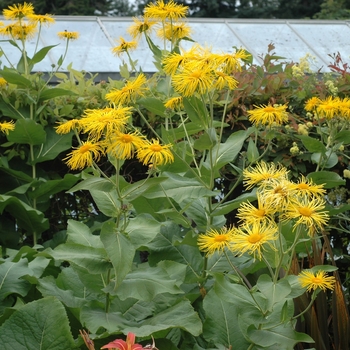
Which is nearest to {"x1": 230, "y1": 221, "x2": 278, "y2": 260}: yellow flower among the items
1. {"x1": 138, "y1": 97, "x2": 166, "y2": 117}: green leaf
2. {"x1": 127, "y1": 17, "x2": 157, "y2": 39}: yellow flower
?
{"x1": 138, "y1": 97, "x2": 166, "y2": 117}: green leaf

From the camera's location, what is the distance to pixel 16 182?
144 inches

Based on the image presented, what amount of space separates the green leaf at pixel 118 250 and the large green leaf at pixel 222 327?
1.20ft

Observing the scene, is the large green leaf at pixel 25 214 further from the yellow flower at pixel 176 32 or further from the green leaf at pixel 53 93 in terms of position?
the yellow flower at pixel 176 32

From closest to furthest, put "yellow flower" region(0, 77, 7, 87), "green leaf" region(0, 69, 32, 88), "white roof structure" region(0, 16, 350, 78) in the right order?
"green leaf" region(0, 69, 32, 88)
"yellow flower" region(0, 77, 7, 87)
"white roof structure" region(0, 16, 350, 78)

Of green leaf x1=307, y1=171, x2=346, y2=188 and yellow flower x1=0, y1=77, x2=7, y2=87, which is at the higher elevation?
green leaf x1=307, y1=171, x2=346, y2=188

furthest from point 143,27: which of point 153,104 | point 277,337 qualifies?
point 277,337

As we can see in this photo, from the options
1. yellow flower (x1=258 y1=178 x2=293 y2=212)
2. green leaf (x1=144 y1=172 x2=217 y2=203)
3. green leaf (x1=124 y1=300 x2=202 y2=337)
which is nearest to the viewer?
yellow flower (x1=258 y1=178 x2=293 y2=212)

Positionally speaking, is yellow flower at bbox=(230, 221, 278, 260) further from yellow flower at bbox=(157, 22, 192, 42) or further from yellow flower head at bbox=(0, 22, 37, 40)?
yellow flower head at bbox=(0, 22, 37, 40)

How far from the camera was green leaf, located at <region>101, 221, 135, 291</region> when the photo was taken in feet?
5.94

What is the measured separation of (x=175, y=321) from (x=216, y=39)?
6.87m

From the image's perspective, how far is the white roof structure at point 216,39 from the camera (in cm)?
744

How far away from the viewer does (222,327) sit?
2111mm

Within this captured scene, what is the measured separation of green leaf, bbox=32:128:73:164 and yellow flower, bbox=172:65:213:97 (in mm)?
1653

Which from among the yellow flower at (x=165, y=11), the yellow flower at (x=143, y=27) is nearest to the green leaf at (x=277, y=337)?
the yellow flower at (x=165, y=11)
